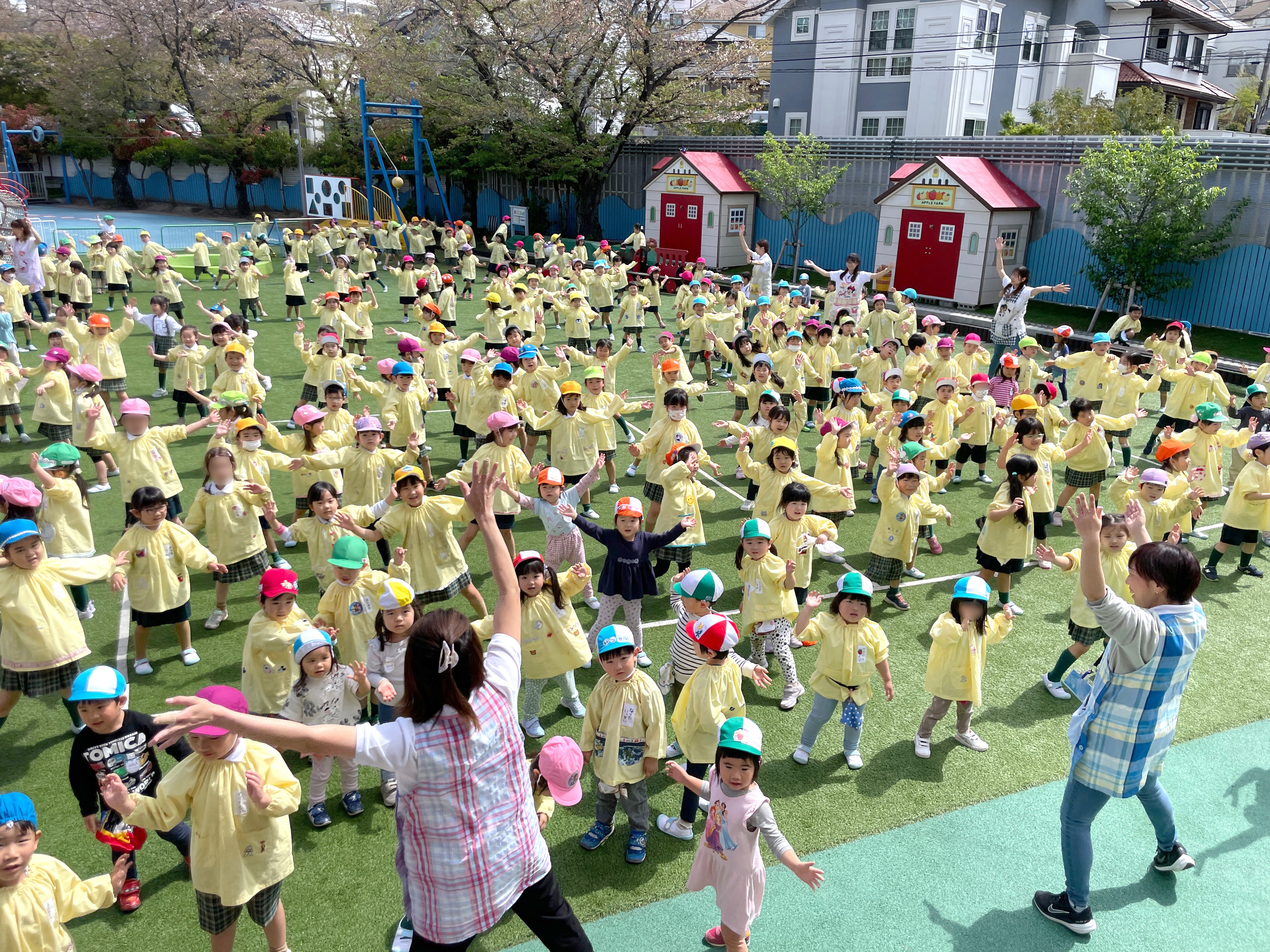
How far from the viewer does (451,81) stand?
3494 cm

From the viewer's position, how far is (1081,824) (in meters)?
4.52

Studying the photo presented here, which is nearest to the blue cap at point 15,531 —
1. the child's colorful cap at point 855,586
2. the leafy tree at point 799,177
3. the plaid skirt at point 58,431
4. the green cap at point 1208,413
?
the child's colorful cap at point 855,586

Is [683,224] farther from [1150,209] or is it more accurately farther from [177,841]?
[177,841]

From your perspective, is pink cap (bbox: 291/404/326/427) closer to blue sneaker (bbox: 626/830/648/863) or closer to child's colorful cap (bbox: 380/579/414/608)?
child's colorful cap (bbox: 380/579/414/608)

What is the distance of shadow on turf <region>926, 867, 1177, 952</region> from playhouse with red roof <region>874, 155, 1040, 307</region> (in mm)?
20494

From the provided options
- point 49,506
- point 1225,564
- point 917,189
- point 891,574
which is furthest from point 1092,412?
point 917,189

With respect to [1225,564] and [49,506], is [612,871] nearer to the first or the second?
[49,506]

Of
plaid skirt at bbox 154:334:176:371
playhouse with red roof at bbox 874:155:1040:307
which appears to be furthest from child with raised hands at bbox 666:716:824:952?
playhouse with red roof at bbox 874:155:1040:307

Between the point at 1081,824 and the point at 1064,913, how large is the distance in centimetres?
62

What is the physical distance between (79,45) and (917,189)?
44493 millimetres

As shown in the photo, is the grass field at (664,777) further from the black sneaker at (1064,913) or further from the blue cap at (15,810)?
the blue cap at (15,810)

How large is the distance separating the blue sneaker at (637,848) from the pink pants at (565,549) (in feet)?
8.02

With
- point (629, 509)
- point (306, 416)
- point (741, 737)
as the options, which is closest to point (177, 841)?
point (741, 737)

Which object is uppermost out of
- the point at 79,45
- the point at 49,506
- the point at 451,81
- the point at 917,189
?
the point at 79,45
